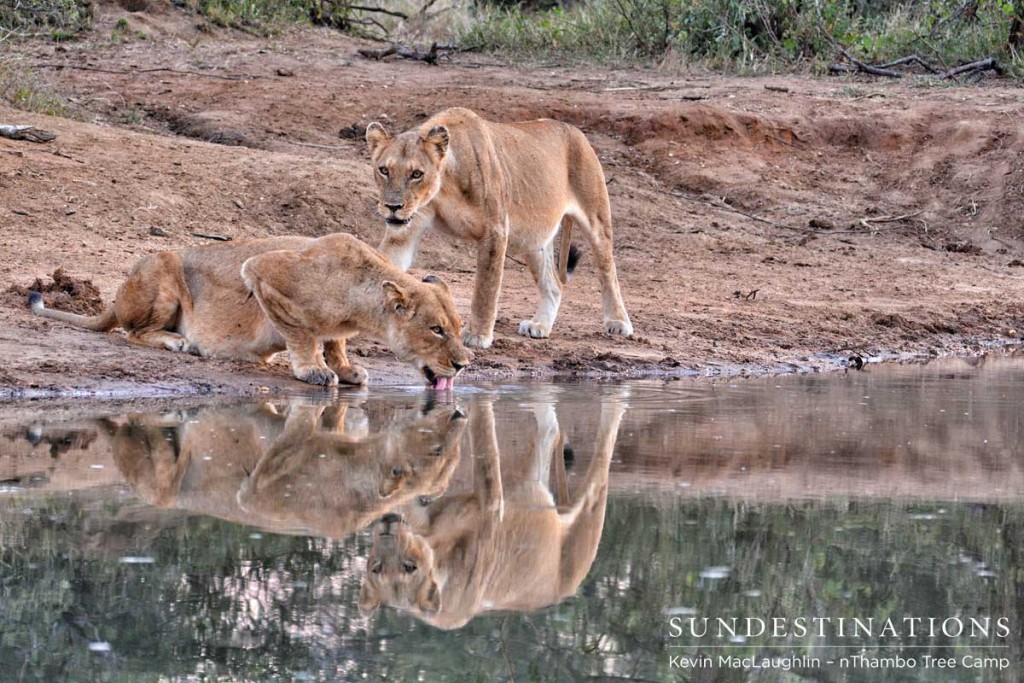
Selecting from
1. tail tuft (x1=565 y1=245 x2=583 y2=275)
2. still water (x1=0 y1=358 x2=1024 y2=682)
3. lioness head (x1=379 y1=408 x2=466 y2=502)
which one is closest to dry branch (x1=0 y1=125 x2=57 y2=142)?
tail tuft (x1=565 y1=245 x2=583 y2=275)

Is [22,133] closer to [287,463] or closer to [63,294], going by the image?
[63,294]

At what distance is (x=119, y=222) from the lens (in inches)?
443

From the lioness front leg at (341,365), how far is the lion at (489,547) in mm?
2249

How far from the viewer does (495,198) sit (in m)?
9.17

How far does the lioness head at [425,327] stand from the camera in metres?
7.80

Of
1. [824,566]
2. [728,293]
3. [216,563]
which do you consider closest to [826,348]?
[728,293]

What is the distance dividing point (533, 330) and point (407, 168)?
168cm

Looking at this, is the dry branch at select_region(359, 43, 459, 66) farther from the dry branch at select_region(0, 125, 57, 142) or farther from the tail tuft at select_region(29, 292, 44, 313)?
the tail tuft at select_region(29, 292, 44, 313)

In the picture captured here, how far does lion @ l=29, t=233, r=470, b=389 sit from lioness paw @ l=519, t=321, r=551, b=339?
158 centimetres

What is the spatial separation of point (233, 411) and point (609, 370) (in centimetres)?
267

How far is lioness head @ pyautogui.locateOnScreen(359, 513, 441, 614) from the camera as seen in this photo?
169 inches

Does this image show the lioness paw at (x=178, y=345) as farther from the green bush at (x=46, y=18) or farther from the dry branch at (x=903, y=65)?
the dry branch at (x=903, y=65)

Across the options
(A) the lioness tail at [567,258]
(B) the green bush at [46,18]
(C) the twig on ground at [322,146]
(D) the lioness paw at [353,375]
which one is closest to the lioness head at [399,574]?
(D) the lioness paw at [353,375]

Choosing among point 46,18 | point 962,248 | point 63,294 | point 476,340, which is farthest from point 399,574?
point 46,18
